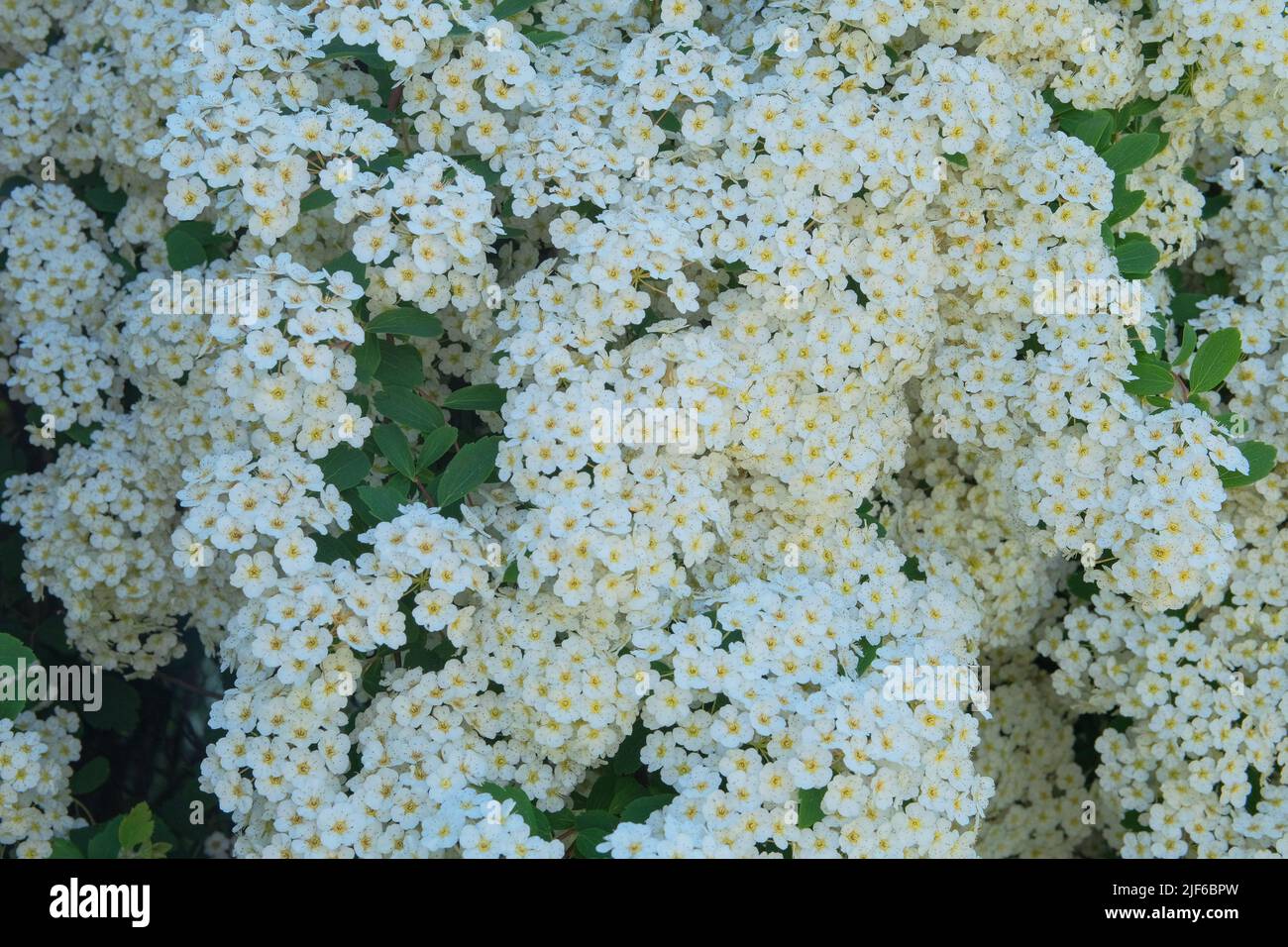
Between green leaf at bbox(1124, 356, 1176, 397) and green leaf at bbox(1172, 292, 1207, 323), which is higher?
green leaf at bbox(1172, 292, 1207, 323)

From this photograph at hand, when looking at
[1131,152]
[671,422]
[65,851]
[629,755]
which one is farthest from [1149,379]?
[65,851]

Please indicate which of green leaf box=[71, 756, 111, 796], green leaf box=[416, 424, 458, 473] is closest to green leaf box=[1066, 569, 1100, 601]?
green leaf box=[416, 424, 458, 473]

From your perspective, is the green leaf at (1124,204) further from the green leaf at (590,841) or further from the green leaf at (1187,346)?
the green leaf at (590,841)

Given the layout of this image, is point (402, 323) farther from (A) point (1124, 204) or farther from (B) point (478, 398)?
(A) point (1124, 204)

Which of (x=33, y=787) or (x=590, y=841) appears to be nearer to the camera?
(x=590, y=841)

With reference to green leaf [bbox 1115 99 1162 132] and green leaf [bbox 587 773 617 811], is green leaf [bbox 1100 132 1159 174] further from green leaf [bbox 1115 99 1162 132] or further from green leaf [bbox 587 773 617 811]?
green leaf [bbox 587 773 617 811]

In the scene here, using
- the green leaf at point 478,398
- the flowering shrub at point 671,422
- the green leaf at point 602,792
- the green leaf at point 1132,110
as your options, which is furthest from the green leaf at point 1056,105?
the green leaf at point 602,792

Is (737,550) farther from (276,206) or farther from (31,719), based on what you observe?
(31,719)
